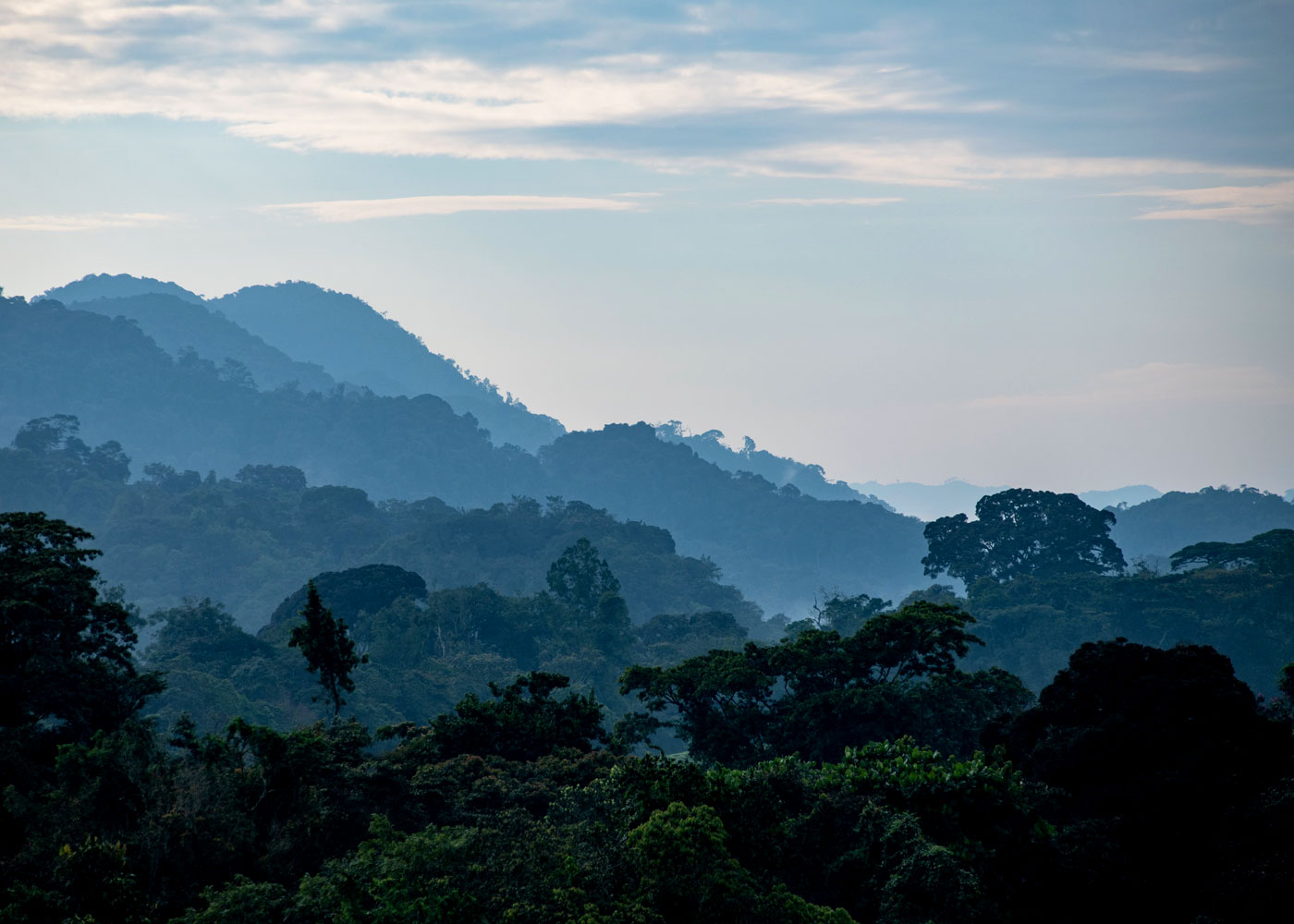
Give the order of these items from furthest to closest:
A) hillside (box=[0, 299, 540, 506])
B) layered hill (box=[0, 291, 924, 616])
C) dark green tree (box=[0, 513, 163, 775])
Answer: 1. hillside (box=[0, 299, 540, 506])
2. layered hill (box=[0, 291, 924, 616])
3. dark green tree (box=[0, 513, 163, 775])

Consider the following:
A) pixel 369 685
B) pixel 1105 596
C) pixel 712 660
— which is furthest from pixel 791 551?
pixel 712 660

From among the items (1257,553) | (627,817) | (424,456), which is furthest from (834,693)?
(424,456)

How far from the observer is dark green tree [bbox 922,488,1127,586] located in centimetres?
7181

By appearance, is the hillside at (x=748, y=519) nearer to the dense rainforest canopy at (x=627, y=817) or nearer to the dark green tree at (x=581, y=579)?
the dark green tree at (x=581, y=579)

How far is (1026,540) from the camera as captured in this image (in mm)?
72375

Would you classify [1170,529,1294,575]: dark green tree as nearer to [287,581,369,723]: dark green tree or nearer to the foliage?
the foliage

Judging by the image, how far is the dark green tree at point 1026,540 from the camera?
71812mm

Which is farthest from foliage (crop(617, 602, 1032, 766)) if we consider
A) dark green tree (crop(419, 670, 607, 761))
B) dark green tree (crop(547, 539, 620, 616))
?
dark green tree (crop(547, 539, 620, 616))

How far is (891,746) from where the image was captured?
21.7 m

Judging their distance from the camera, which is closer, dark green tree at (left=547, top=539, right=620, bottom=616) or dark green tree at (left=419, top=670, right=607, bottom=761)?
dark green tree at (left=419, top=670, right=607, bottom=761)

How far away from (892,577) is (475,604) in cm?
10344

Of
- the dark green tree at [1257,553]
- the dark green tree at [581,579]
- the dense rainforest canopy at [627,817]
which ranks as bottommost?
the dark green tree at [581,579]


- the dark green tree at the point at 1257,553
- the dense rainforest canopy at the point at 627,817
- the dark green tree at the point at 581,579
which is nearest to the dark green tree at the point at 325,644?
the dense rainforest canopy at the point at 627,817

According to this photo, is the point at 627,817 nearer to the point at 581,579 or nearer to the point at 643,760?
the point at 643,760
